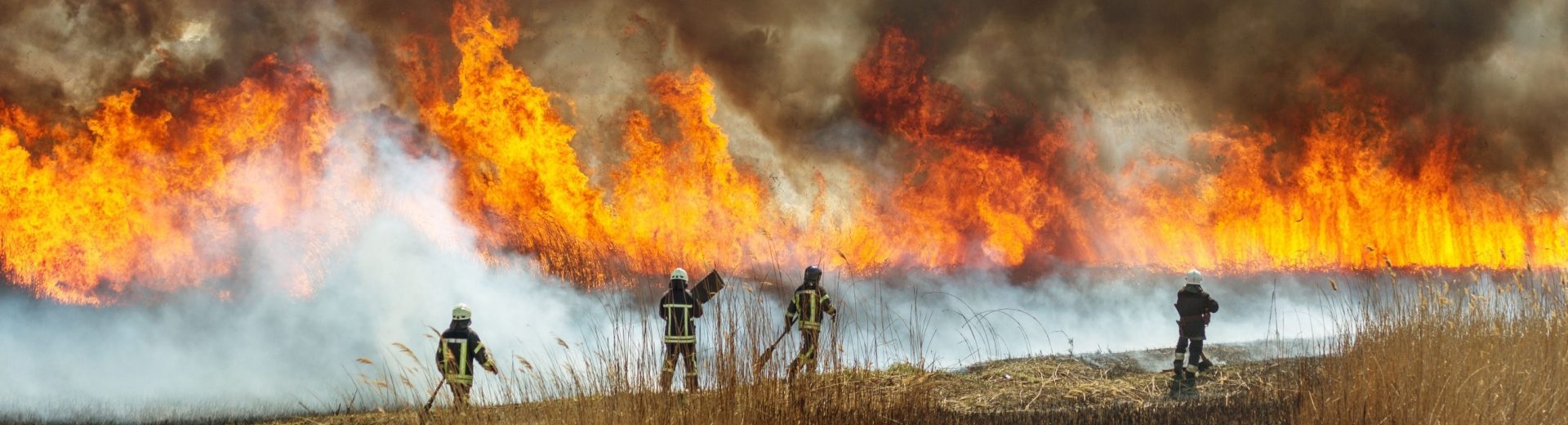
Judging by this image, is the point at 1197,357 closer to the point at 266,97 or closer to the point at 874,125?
the point at 874,125

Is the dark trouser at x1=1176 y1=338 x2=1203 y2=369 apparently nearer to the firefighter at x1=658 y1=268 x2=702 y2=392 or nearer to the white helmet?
the white helmet

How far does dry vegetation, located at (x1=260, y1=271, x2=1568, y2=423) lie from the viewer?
6.12 metres

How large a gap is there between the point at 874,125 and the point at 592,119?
627 centimetres

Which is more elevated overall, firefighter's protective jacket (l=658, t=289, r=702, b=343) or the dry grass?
firefighter's protective jacket (l=658, t=289, r=702, b=343)

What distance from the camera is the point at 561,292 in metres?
18.3

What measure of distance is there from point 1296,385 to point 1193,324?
9.80ft

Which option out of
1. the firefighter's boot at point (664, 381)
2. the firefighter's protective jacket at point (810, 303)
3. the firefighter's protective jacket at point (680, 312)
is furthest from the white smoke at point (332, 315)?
the firefighter's boot at point (664, 381)

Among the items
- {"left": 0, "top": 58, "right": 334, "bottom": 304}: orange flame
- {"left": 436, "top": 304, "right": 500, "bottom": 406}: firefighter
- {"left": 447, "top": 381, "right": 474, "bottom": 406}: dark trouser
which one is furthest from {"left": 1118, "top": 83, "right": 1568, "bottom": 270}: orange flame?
{"left": 447, "top": 381, "right": 474, "bottom": 406}: dark trouser

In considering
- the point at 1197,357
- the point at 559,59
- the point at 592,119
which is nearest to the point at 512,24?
the point at 559,59

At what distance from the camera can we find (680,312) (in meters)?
10.6

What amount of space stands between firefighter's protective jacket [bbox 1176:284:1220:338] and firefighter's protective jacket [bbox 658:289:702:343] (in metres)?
5.84

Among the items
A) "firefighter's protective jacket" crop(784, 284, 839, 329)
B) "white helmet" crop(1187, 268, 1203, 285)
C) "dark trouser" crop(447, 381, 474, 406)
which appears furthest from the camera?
"white helmet" crop(1187, 268, 1203, 285)

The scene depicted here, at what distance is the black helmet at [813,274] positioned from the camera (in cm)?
1040

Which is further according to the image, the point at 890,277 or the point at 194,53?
the point at 890,277
